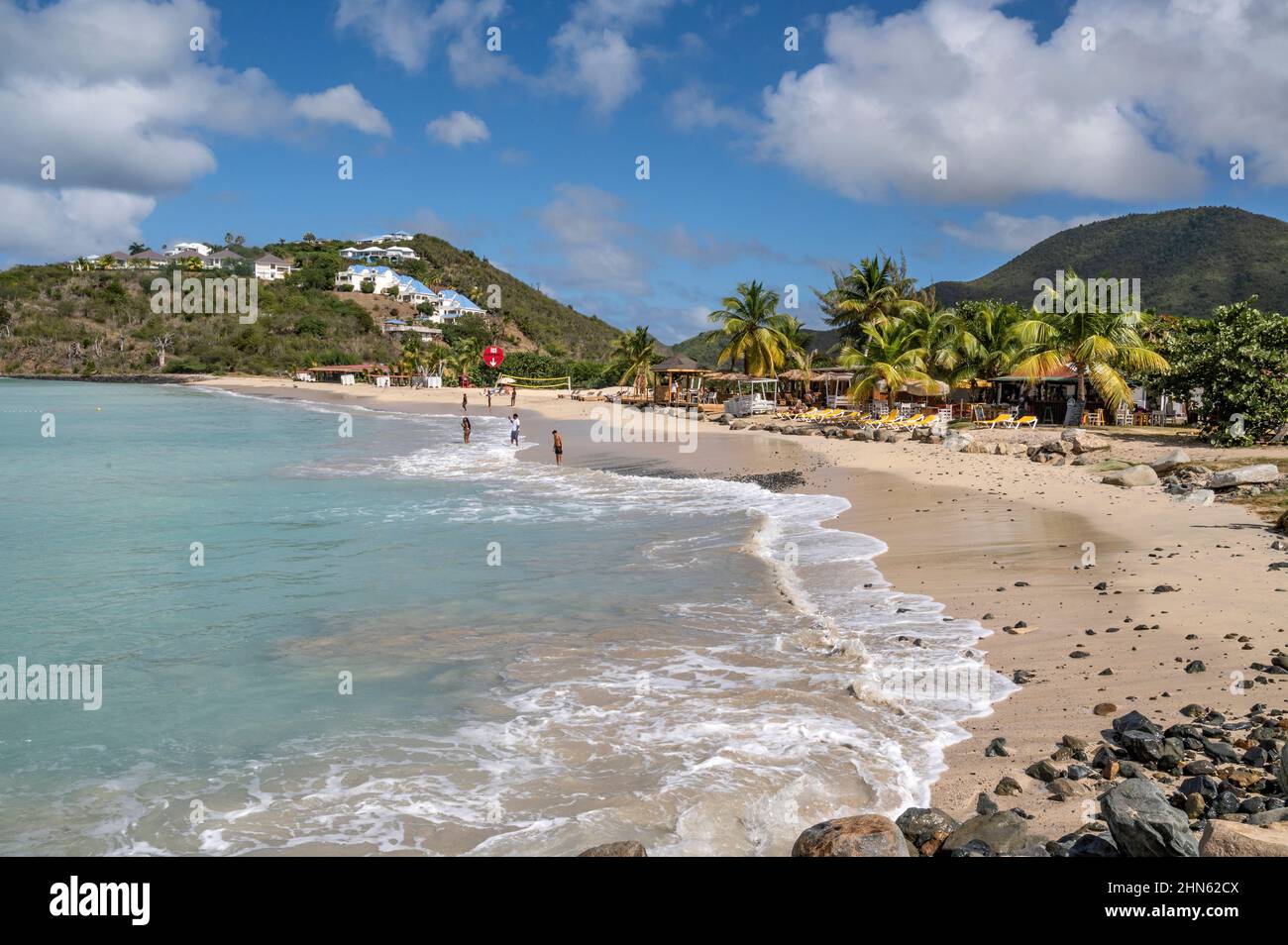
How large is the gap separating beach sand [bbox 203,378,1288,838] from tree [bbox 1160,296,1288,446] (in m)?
1.55

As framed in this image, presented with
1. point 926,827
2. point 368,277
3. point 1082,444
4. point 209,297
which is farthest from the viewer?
point 368,277

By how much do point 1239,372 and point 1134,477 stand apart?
29.2ft

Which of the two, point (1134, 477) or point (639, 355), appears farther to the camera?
point (639, 355)

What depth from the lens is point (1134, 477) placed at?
17.7 m

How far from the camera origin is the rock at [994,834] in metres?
4.61

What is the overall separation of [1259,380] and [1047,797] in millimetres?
22677

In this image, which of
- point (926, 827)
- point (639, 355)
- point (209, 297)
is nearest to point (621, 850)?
point (926, 827)

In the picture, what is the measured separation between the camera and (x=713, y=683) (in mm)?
8234

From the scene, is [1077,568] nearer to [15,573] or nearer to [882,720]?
[882,720]

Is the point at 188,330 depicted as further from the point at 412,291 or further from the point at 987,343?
the point at 987,343

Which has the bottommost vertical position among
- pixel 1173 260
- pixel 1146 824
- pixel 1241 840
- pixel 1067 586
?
pixel 1067 586

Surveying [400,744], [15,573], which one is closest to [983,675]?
[400,744]

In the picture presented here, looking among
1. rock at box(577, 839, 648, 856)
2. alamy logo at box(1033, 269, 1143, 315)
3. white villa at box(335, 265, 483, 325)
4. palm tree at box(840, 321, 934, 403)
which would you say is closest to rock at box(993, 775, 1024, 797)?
rock at box(577, 839, 648, 856)

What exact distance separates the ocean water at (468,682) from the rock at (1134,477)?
627 centimetres
